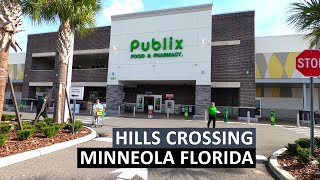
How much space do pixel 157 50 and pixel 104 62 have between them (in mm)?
12356

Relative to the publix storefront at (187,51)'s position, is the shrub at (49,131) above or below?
below

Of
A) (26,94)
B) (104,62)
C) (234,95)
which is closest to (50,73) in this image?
(26,94)

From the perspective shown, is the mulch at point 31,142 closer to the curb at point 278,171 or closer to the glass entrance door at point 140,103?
the curb at point 278,171

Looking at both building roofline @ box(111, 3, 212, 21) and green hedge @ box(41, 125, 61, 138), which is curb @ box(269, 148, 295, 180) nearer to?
green hedge @ box(41, 125, 61, 138)

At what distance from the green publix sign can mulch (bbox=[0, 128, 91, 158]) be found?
15.4 metres

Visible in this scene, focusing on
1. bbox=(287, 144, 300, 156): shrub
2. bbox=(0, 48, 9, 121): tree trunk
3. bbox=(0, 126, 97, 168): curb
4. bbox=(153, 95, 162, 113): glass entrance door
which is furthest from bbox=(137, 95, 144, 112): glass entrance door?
bbox=(287, 144, 300, 156): shrub

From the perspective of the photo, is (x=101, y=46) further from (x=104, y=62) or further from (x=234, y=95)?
(x=234, y=95)

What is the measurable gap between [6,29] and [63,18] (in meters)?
4.23

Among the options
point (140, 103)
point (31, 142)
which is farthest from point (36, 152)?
point (140, 103)

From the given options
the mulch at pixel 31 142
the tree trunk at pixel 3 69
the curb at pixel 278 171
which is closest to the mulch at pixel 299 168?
the curb at pixel 278 171

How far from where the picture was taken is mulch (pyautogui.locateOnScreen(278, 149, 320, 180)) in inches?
207

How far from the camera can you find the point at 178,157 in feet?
22.6

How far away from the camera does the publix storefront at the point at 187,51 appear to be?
23.0m

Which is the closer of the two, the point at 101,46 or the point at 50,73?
the point at 101,46
